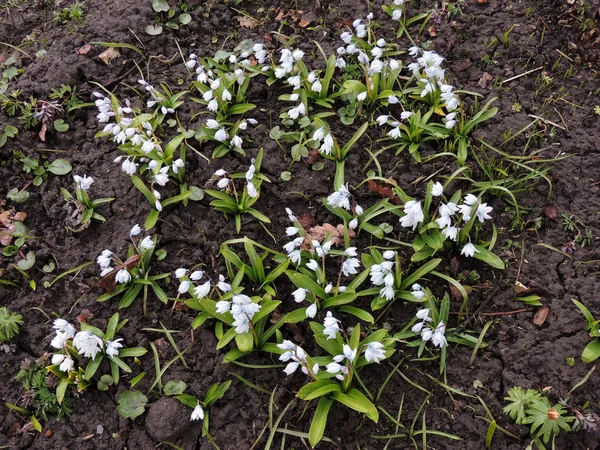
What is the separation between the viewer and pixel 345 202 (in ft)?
11.8

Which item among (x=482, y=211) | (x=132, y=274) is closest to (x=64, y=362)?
(x=132, y=274)

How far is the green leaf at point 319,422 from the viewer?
9.71ft

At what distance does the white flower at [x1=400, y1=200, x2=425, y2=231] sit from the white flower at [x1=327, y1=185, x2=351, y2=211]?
0.40 meters

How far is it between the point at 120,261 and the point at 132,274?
0.12 m

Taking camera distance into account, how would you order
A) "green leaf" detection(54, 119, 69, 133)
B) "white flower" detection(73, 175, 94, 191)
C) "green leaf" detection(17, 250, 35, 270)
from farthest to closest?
"green leaf" detection(54, 119, 69, 133) → "white flower" detection(73, 175, 94, 191) → "green leaf" detection(17, 250, 35, 270)

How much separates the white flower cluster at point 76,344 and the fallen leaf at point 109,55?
8.69 ft

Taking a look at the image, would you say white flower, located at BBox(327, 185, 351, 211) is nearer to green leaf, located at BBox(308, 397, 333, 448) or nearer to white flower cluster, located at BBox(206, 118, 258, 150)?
white flower cluster, located at BBox(206, 118, 258, 150)

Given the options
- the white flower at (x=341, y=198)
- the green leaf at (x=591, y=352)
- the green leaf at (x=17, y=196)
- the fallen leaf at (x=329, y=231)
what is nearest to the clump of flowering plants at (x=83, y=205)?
the green leaf at (x=17, y=196)

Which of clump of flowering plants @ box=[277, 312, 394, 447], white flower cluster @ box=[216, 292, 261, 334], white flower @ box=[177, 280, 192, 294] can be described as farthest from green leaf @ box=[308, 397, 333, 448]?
white flower @ box=[177, 280, 192, 294]

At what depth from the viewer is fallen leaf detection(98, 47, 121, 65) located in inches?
188

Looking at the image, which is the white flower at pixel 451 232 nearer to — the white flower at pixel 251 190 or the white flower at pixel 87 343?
the white flower at pixel 251 190

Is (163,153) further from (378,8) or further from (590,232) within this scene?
(590,232)

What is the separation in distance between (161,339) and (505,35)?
3989 mm

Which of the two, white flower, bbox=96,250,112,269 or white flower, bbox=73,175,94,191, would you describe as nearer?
white flower, bbox=96,250,112,269
